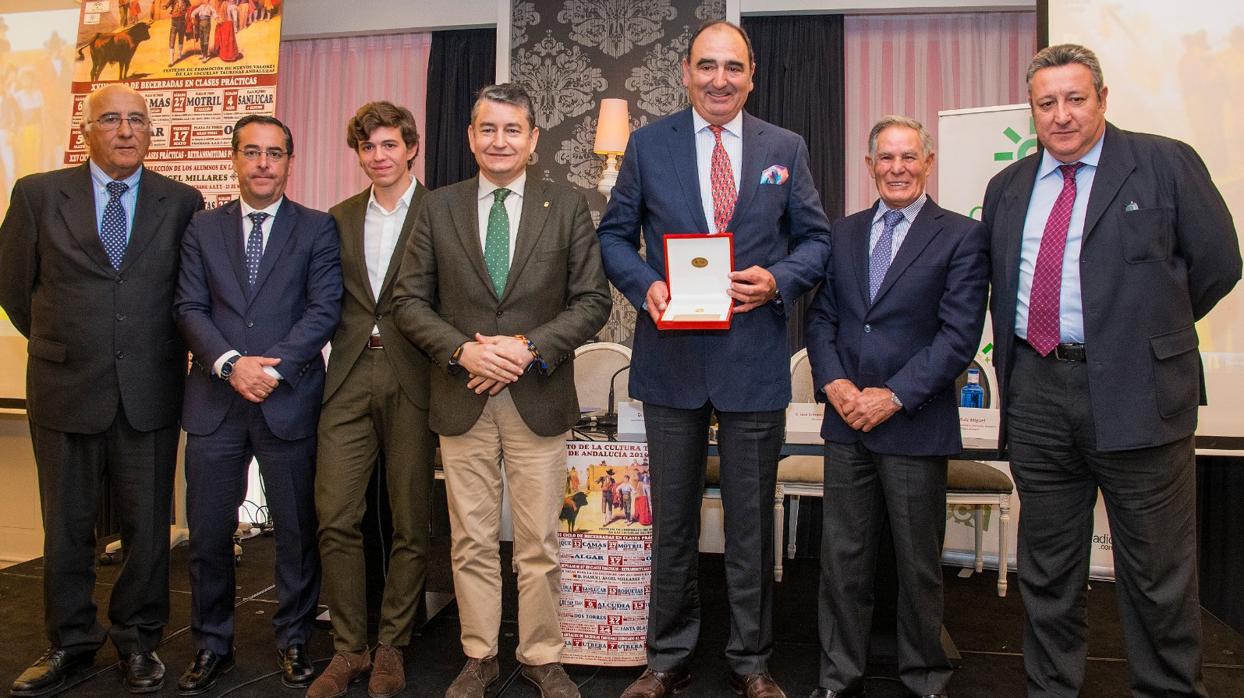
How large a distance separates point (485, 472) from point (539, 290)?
549 millimetres

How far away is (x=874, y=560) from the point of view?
246 cm

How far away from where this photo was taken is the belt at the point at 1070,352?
2.19m

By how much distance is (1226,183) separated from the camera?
327 centimetres

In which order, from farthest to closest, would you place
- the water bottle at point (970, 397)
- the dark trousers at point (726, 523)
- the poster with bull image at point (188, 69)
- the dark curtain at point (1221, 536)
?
the poster with bull image at point (188, 69) → the dark curtain at point (1221, 536) → the water bottle at point (970, 397) → the dark trousers at point (726, 523)

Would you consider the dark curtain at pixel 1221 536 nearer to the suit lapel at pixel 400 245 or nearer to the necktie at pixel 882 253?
the necktie at pixel 882 253

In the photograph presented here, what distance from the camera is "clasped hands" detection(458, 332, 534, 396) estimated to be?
90.2 inches

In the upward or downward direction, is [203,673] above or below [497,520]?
below

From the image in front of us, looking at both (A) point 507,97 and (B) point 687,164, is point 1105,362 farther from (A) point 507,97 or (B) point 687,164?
(A) point 507,97

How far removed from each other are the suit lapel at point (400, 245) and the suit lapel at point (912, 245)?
4.64 ft

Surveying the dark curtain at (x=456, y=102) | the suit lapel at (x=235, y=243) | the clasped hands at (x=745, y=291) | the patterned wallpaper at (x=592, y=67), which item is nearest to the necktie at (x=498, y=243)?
the clasped hands at (x=745, y=291)

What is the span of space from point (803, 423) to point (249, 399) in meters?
1.90

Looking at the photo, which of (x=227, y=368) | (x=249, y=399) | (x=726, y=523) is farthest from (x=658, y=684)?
(x=227, y=368)

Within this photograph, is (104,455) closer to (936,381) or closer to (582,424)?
(582,424)

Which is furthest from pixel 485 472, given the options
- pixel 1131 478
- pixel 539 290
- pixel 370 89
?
pixel 370 89
